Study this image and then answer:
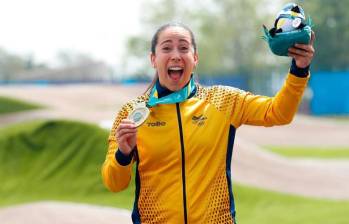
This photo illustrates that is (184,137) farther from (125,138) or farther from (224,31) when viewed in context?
(224,31)

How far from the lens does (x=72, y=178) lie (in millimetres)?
11102

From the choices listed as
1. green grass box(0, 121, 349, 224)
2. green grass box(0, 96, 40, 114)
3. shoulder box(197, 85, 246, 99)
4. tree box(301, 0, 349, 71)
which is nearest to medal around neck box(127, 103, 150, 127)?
shoulder box(197, 85, 246, 99)

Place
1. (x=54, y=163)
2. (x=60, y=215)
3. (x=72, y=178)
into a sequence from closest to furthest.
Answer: (x=60, y=215) → (x=72, y=178) → (x=54, y=163)

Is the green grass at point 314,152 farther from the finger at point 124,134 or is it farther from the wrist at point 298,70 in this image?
the finger at point 124,134

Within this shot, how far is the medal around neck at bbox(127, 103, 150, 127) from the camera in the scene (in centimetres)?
271

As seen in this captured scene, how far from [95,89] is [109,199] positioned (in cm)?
2354

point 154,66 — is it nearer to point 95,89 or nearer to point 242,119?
point 242,119

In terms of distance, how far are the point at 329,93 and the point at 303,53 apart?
35000mm

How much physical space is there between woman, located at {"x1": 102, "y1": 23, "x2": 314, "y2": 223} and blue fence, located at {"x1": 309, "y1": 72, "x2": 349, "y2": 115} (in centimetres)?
3397

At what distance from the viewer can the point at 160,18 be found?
60406 millimetres

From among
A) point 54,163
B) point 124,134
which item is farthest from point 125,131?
point 54,163

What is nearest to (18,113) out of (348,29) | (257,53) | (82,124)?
(82,124)

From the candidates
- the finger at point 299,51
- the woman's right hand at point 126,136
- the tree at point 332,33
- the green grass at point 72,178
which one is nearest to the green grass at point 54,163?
the green grass at point 72,178

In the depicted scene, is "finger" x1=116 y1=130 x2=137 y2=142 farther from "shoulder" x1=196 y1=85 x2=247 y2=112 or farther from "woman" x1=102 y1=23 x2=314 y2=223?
"shoulder" x1=196 y1=85 x2=247 y2=112
